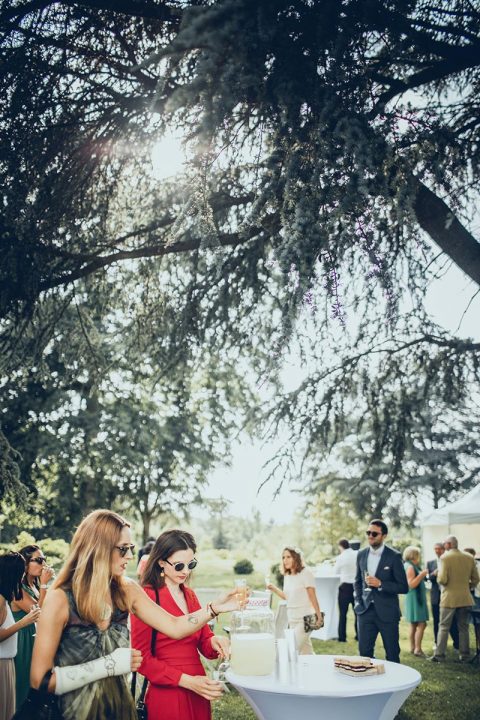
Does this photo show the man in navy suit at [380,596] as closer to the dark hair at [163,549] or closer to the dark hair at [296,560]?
the dark hair at [296,560]

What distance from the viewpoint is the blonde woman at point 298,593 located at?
23.9ft

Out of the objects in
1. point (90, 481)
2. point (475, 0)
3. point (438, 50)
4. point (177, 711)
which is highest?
point (475, 0)

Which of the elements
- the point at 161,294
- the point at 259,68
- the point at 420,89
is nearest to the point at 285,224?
the point at 259,68

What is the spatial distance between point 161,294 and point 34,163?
246 centimetres

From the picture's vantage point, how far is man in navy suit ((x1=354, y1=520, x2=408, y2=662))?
6.66m

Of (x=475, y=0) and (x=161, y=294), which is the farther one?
(x=161, y=294)

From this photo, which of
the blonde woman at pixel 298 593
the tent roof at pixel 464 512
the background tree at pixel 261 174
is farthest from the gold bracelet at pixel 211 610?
the tent roof at pixel 464 512

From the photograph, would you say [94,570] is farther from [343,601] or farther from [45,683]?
[343,601]

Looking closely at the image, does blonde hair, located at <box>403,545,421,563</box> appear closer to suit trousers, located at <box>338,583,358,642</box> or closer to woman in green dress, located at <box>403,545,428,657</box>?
woman in green dress, located at <box>403,545,428,657</box>

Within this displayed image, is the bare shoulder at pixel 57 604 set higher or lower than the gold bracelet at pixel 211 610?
higher

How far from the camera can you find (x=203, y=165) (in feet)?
11.9

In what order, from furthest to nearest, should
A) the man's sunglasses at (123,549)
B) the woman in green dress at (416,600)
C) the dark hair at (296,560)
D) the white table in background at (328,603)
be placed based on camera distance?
the white table in background at (328,603), the woman in green dress at (416,600), the dark hair at (296,560), the man's sunglasses at (123,549)

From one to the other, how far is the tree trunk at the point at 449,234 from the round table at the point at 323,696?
3725 millimetres

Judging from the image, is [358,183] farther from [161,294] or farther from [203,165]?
[161,294]
